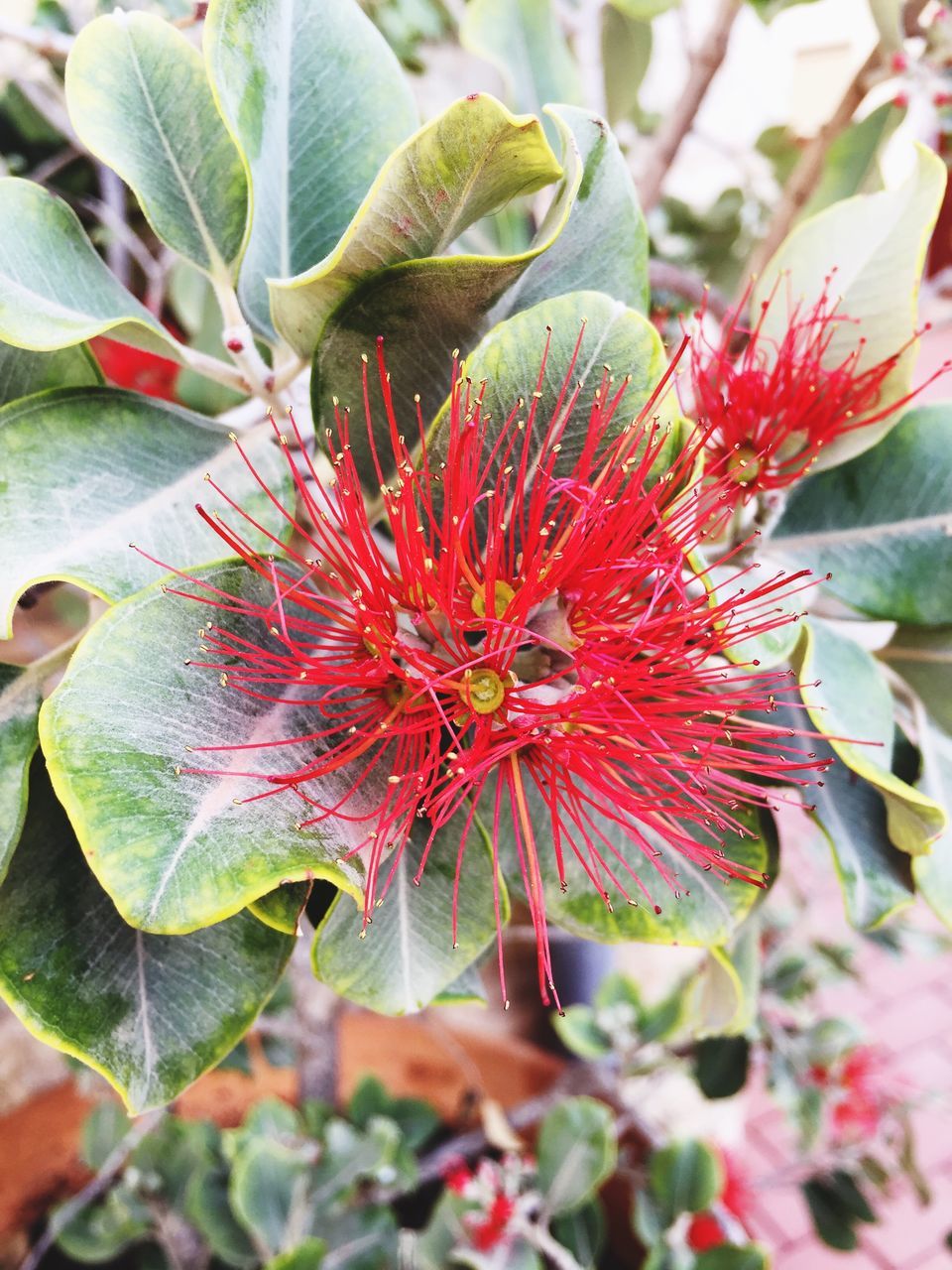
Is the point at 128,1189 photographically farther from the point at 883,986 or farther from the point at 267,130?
the point at 883,986

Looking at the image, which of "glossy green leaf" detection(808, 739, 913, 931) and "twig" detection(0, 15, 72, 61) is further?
"twig" detection(0, 15, 72, 61)

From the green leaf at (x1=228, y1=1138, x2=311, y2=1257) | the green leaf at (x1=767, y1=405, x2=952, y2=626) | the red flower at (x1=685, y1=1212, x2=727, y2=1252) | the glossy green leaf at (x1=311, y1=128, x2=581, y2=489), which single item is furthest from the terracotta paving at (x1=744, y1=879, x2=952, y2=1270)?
the glossy green leaf at (x1=311, y1=128, x2=581, y2=489)

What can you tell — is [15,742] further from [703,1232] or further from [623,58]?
[703,1232]

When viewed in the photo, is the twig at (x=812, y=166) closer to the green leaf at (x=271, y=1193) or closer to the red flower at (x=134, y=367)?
the red flower at (x=134, y=367)

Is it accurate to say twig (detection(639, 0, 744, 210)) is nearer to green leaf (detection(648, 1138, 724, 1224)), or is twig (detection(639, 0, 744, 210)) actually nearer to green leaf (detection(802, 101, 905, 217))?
green leaf (detection(802, 101, 905, 217))

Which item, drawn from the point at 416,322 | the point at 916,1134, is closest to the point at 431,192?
the point at 416,322

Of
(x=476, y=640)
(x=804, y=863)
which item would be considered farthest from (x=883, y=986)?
(x=476, y=640)

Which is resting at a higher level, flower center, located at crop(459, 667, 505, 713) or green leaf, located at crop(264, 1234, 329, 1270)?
flower center, located at crop(459, 667, 505, 713)
